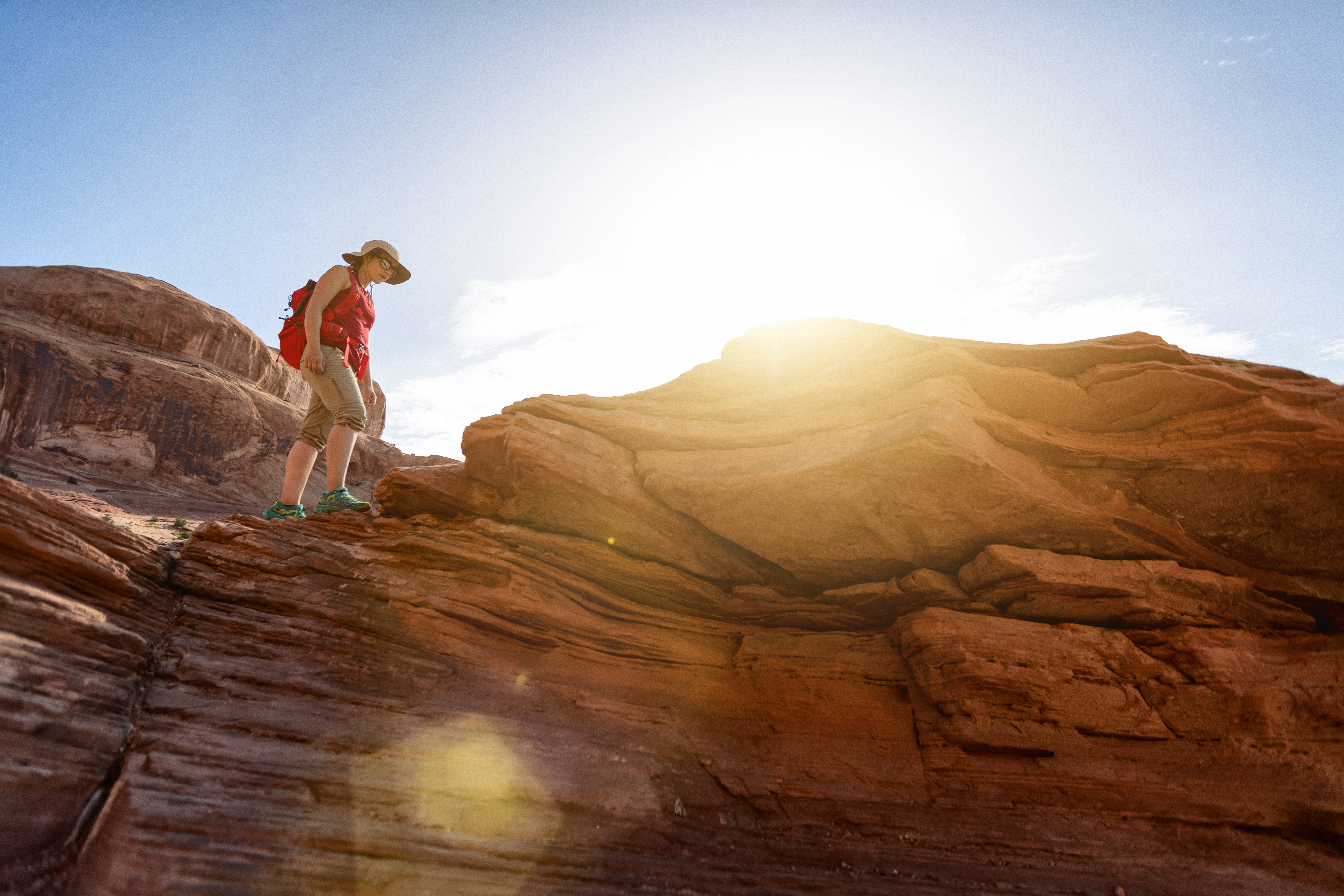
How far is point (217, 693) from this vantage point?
5.90 metres

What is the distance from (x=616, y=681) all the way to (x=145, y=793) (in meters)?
4.86

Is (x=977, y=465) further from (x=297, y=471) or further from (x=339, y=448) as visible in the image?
(x=297, y=471)

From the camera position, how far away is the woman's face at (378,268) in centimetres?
906

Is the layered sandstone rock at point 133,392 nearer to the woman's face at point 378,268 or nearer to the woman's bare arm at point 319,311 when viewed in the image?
the woman's bare arm at point 319,311

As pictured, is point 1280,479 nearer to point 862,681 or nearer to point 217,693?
point 862,681

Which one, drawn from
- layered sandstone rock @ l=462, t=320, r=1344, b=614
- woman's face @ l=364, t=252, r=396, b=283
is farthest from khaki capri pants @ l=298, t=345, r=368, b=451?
layered sandstone rock @ l=462, t=320, r=1344, b=614

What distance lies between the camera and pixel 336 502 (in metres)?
9.17

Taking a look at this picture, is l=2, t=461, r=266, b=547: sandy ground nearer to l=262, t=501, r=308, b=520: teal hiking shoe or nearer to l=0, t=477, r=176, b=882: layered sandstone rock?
l=262, t=501, r=308, b=520: teal hiking shoe

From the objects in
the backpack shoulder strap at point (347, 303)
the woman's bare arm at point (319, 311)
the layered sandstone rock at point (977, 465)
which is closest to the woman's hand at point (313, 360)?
the woman's bare arm at point (319, 311)

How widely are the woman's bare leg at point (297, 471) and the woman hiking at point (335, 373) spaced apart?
0.01 m

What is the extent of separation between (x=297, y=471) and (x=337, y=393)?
3.99 ft

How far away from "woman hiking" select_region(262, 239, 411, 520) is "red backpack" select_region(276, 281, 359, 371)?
0.02m

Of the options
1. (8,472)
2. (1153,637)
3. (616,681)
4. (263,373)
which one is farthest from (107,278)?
(1153,637)

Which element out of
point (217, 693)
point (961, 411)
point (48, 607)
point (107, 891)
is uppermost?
point (961, 411)
